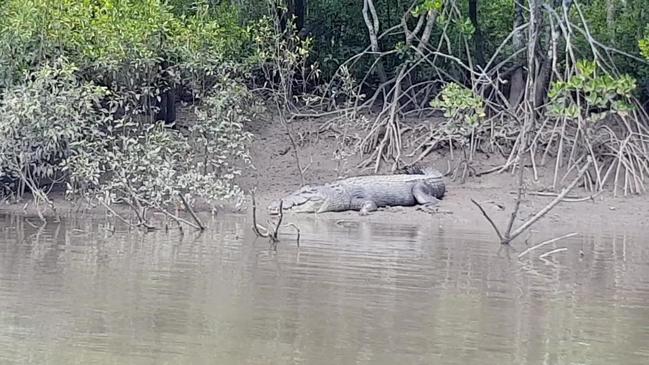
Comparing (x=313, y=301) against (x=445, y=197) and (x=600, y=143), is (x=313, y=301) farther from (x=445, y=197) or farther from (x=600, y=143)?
(x=600, y=143)

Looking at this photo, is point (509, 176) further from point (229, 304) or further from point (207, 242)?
point (229, 304)

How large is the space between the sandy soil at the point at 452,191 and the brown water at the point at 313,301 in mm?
2612

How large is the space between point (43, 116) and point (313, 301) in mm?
7659

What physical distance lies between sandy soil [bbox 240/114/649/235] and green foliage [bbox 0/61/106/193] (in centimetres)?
297

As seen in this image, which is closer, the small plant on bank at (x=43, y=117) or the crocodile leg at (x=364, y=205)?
the small plant on bank at (x=43, y=117)

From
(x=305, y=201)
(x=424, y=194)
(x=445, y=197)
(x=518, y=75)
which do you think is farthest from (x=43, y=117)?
(x=518, y=75)

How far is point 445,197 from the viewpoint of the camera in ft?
54.0

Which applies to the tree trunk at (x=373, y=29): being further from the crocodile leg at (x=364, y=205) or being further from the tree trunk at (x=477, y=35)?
the crocodile leg at (x=364, y=205)

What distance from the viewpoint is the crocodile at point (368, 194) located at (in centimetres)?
1564

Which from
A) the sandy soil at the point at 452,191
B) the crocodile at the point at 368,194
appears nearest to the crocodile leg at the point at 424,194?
the crocodile at the point at 368,194

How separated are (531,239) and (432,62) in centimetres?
654

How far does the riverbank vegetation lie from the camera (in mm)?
14258

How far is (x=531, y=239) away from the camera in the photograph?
12.7 meters

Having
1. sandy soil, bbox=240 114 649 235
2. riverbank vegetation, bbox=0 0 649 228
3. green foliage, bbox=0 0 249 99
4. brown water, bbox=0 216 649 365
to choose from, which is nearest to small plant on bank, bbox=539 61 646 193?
→ riverbank vegetation, bbox=0 0 649 228
